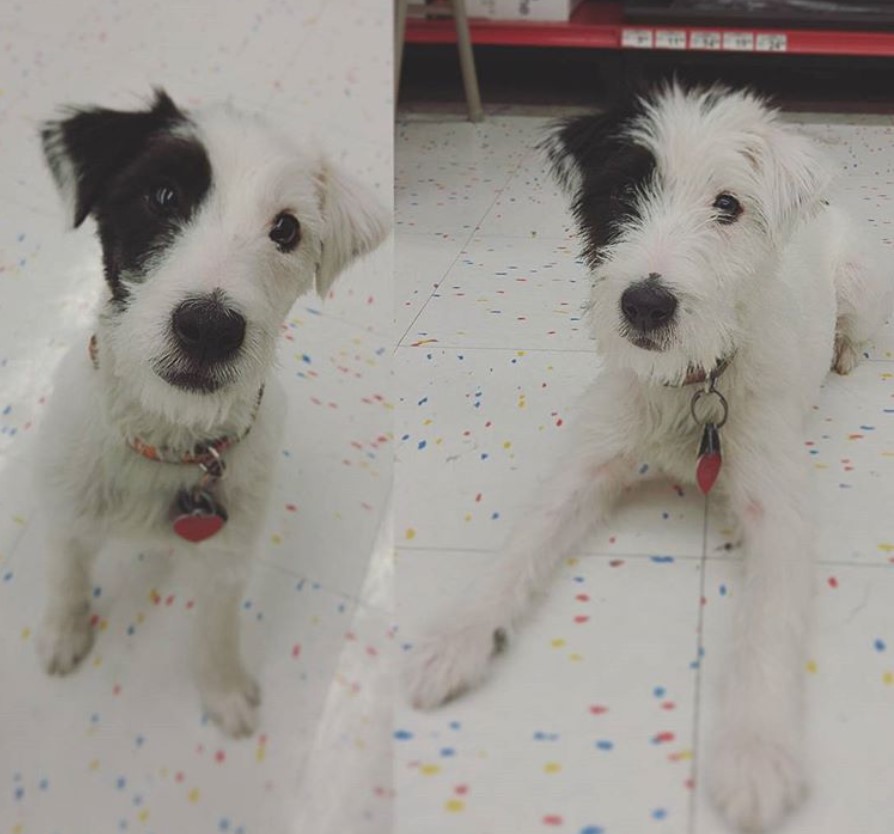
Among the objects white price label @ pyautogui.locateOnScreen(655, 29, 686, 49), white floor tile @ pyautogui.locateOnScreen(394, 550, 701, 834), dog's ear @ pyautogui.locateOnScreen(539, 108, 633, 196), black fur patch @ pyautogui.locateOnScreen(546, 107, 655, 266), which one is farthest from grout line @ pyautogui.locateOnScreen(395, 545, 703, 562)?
white price label @ pyautogui.locateOnScreen(655, 29, 686, 49)

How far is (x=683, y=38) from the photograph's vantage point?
332cm

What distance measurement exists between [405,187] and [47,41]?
2.17 m

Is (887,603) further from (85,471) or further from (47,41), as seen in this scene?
(47,41)

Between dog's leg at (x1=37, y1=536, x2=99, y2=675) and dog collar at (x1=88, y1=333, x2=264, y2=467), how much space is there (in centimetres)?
8

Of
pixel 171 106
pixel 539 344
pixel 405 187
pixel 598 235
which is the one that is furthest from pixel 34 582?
pixel 405 187

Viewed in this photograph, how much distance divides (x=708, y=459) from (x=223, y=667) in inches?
32.9

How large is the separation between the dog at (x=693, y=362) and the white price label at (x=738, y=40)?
212 centimetres

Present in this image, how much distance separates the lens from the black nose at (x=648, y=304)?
1236 mm

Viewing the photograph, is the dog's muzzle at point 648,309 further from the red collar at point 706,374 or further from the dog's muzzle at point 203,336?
the dog's muzzle at point 203,336

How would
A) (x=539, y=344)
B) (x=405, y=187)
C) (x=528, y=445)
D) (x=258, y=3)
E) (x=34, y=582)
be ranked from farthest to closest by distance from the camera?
1. (x=405, y=187)
2. (x=539, y=344)
3. (x=528, y=445)
4. (x=258, y=3)
5. (x=34, y=582)

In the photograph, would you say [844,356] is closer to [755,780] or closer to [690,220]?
[690,220]

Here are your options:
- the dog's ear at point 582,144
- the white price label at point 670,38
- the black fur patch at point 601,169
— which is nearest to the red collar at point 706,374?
the black fur patch at point 601,169

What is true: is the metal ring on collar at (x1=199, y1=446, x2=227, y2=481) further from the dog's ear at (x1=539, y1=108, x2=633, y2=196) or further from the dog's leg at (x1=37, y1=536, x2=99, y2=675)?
the dog's ear at (x1=539, y1=108, x2=633, y2=196)

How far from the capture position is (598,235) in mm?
1377
